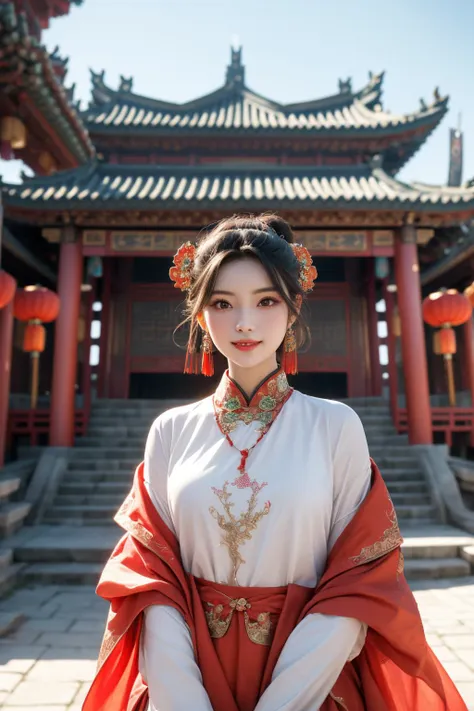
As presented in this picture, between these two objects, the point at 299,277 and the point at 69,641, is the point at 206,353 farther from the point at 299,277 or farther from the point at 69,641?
the point at 69,641

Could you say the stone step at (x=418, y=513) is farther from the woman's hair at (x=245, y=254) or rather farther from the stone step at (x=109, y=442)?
the woman's hair at (x=245, y=254)

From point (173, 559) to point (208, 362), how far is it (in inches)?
28.1

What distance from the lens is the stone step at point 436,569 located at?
4.05m

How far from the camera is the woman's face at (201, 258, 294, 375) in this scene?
134 centimetres

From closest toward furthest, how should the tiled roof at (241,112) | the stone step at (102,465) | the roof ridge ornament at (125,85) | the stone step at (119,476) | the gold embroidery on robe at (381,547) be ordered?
the gold embroidery on robe at (381,547), the stone step at (119,476), the stone step at (102,465), the tiled roof at (241,112), the roof ridge ornament at (125,85)

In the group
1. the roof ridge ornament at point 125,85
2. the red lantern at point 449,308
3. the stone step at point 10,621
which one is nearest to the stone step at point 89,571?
the stone step at point 10,621

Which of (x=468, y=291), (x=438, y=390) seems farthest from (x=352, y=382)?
(x=468, y=291)

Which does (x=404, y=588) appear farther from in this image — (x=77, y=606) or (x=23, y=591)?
(x=23, y=591)

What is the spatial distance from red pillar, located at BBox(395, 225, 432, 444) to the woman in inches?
213

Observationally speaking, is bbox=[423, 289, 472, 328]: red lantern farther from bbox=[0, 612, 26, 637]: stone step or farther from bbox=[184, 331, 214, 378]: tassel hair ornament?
bbox=[0, 612, 26, 637]: stone step

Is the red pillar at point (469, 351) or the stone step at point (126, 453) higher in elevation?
the red pillar at point (469, 351)

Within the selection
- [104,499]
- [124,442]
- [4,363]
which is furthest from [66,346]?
[104,499]

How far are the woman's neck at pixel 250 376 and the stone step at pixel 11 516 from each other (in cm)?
387

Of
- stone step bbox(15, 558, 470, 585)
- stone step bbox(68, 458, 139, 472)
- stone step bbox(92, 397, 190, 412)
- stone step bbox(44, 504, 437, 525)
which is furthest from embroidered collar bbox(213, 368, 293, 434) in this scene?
stone step bbox(92, 397, 190, 412)
